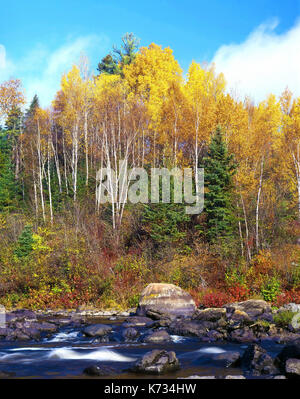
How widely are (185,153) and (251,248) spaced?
14598 millimetres

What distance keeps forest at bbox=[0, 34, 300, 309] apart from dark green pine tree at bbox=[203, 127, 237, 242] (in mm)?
66

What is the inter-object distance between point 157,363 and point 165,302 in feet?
24.9

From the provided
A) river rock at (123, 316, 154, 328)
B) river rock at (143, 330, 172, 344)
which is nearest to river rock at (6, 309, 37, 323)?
river rock at (123, 316, 154, 328)

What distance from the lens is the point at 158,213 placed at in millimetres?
22797

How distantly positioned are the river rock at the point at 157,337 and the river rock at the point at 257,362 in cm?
325

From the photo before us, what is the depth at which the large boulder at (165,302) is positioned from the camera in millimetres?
16453

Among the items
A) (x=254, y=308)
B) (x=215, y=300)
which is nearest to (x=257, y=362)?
(x=254, y=308)

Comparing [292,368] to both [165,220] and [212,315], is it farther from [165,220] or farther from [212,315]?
[165,220]

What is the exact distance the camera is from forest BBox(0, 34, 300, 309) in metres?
19.8

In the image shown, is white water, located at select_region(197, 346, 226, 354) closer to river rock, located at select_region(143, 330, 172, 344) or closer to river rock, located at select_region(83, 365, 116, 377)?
river rock, located at select_region(143, 330, 172, 344)

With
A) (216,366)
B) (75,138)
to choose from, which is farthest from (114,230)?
(216,366)

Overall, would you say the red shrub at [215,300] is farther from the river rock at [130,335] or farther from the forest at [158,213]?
the river rock at [130,335]
